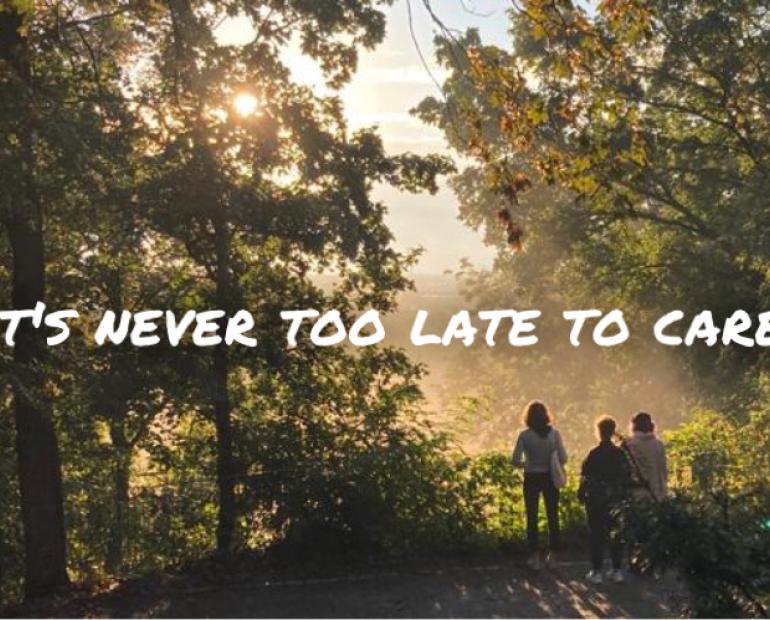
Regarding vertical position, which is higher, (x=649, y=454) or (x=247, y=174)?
(x=247, y=174)

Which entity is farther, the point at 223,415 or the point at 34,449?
the point at 223,415

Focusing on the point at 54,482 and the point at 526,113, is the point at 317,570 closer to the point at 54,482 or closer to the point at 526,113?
the point at 54,482

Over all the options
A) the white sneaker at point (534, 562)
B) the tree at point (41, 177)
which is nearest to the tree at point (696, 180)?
the white sneaker at point (534, 562)

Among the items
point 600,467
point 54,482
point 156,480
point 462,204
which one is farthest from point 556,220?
point 54,482

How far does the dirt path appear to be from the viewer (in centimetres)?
809

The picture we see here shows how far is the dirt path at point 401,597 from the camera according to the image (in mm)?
8086

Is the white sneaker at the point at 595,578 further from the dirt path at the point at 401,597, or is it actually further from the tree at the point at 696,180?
the tree at the point at 696,180

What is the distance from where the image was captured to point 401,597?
855 centimetres

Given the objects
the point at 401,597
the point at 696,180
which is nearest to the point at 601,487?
the point at 401,597

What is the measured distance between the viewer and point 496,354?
4056cm

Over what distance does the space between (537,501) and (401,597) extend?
6.46ft

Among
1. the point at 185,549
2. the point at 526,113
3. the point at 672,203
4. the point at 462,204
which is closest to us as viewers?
the point at 526,113

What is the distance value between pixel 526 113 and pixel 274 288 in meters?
6.76

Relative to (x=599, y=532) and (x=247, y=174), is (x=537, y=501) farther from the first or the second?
(x=247, y=174)
